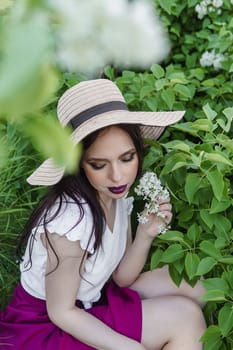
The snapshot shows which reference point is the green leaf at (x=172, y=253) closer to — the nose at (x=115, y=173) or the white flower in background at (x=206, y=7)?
the nose at (x=115, y=173)

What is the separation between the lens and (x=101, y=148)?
4.80ft

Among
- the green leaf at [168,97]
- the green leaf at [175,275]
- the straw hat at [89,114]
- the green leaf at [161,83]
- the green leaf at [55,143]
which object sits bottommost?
the green leaf at [175,275]

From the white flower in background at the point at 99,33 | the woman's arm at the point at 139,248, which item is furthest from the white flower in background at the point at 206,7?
the white flower in background at the point at 99,33

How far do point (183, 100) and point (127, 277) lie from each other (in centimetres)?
63

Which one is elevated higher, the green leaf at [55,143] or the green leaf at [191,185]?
the green leaf at [55,143]

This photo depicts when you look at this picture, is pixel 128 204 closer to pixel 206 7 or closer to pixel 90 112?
pixel 90 112

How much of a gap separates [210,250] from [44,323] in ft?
1.43

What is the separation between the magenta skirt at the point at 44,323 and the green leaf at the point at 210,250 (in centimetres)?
24

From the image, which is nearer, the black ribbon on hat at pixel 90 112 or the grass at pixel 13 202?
the black ribbon on hat at pixel 90 112

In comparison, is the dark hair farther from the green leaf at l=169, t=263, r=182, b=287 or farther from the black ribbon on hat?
the green leaf at l=169, t=263, r=182, b=287

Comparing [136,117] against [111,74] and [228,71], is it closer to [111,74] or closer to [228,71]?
[111,74]

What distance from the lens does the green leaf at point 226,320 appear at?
5.03 feet

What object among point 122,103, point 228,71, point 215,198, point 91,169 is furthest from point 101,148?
point 228,71

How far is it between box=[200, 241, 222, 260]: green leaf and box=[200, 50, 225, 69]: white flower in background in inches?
37.4
